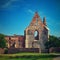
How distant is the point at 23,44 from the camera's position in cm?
1324

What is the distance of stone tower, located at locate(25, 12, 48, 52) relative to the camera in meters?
12.8

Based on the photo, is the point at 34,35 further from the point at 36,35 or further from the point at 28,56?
the point at 28,56


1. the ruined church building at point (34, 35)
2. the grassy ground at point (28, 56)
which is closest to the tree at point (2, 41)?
the ruined church building at point (34, 35)

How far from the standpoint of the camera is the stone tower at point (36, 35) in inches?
504

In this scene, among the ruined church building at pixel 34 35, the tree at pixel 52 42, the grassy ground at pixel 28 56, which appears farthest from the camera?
the ruined church building at pixel 34 35

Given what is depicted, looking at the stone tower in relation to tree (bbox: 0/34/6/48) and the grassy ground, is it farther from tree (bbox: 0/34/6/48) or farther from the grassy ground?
the grassy ground

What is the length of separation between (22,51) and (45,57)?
115 cm

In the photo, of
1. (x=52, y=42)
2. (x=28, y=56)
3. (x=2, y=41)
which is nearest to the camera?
(x=28, y=56)

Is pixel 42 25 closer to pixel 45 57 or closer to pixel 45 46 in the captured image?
pixel 45 46

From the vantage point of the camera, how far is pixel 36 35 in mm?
12812

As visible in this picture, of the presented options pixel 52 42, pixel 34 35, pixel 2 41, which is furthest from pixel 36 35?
pixel 2 41

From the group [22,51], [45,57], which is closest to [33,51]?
[22,51]

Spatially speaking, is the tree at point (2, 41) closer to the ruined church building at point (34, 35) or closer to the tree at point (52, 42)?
the ruined church building at point (34, 35)

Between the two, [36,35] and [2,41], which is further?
[36,35]
